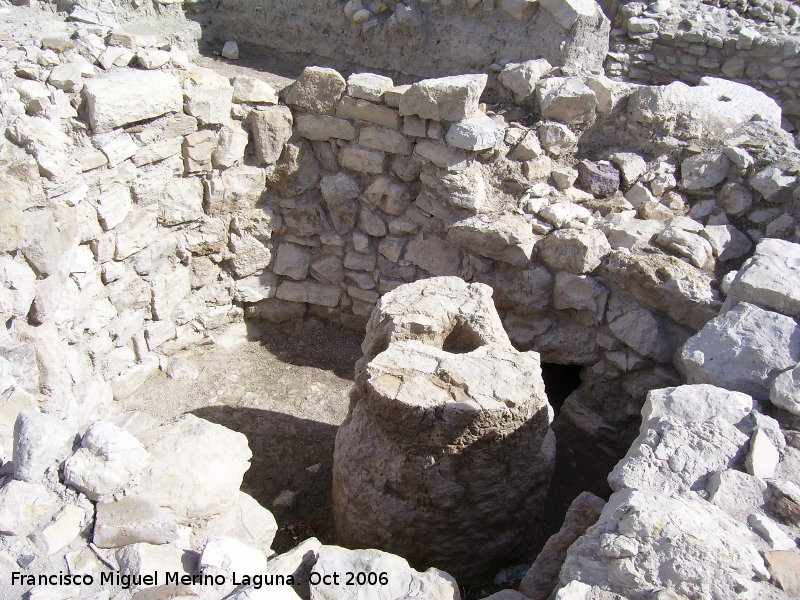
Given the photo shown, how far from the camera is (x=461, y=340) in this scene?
12.5 ft

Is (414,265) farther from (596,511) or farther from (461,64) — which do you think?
(596,511)

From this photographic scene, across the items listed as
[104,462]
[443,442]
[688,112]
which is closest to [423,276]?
[688,112]

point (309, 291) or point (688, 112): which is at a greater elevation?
point (688, 112)

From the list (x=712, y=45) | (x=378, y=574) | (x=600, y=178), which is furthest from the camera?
(x=712, y=45)

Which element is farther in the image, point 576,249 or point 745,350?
point 576,249

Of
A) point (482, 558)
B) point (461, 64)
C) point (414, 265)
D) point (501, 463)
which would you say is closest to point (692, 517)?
point (501, 463)

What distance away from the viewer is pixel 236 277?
5523 mm

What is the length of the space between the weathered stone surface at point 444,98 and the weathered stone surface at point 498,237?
0.70 meters

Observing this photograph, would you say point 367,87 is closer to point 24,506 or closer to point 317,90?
point 317,90

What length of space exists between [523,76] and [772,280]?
2358mm

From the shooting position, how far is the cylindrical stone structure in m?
3.22

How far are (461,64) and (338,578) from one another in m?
4.16

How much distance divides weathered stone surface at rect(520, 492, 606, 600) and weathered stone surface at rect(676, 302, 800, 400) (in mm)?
777

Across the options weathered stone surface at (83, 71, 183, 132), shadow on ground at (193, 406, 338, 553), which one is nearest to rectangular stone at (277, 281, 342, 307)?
shadow on ground at (193, 406, 338, 553)
